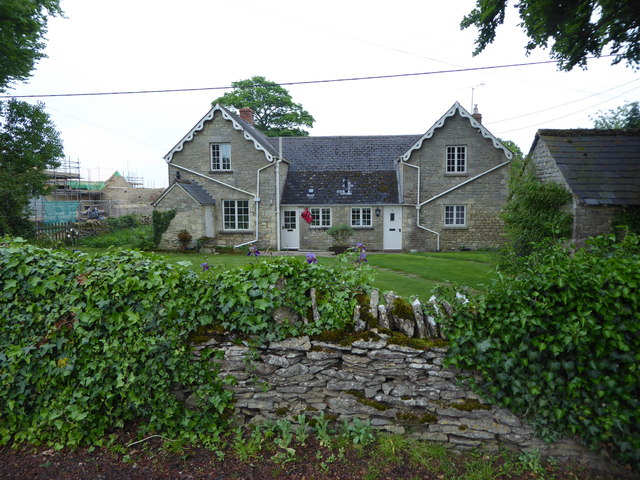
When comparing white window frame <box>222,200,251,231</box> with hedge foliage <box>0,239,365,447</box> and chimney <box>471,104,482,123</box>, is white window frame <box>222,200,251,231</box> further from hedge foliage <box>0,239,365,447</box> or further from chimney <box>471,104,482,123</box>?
hedge foliage <box>0,239,365,447</box>

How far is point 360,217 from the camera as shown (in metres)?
24.0

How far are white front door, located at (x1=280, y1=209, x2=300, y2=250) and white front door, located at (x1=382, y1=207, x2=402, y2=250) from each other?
17.6 feet

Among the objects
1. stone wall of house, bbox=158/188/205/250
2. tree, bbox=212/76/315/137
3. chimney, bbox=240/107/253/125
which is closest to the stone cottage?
stone wall of house, bbox=158/188/205/250

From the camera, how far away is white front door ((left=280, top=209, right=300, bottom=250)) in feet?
79.3

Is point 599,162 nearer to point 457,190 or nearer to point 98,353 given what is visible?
point 98,353

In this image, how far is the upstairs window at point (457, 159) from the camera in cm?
2359

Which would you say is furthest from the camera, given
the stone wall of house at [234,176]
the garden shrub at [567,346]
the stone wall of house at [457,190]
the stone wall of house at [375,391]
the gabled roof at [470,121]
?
the stone wall of house at [234,176]

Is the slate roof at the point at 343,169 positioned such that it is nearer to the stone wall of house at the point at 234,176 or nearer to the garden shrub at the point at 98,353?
the stone wall of house at the point at 234,176

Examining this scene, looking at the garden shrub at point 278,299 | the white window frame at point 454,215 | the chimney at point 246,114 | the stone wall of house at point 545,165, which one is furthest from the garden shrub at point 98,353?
the chimney at point 246,114

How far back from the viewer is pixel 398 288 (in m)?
10.9

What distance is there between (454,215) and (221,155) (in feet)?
47.6

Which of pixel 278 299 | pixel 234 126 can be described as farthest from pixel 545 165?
pixel 234 126

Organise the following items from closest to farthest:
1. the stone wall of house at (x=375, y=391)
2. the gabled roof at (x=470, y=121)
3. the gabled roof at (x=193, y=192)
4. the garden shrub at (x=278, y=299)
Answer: the stone wall of house at (x=375, y=391), the garden shrub at (x=278, y=299), the gabled roof at (x=193, y=192), the gabled roof at (x=470, y=121)

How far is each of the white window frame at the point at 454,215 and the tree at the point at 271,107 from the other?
21022mm
